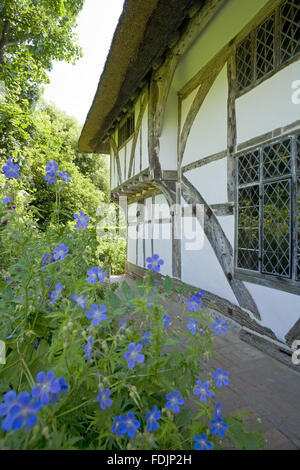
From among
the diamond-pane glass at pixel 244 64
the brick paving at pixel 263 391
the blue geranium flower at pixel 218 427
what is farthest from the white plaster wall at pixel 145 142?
the blue geranium flower at pixel 218 427

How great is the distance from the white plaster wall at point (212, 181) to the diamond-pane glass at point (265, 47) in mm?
1061

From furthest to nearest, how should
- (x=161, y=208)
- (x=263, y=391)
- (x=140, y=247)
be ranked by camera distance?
(x=140, y=247) → (x=161, y=208) → (x=263, y=391)

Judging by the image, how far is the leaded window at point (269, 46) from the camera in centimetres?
256

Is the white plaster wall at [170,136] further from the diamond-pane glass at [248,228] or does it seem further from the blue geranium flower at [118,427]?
the blue geranium flower at [118,427]

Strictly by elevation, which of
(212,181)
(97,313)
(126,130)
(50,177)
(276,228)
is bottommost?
(97,313)

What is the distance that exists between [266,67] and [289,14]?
1.48ft

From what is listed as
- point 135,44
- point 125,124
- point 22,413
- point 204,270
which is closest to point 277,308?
point 204,270

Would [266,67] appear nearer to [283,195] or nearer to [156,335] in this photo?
[283,195]

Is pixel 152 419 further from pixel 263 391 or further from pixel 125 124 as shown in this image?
pixel 125 124

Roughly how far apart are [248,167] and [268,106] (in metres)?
0.66

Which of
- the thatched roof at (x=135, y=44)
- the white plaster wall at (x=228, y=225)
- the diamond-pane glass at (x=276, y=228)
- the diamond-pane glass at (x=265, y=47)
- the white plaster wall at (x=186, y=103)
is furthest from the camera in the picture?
the white plaster wall at (x=186, y=103)

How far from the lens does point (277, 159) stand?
2770mm

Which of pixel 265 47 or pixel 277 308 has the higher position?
pixel 265 47

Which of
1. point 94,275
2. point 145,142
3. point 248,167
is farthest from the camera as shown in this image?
point 145,142
